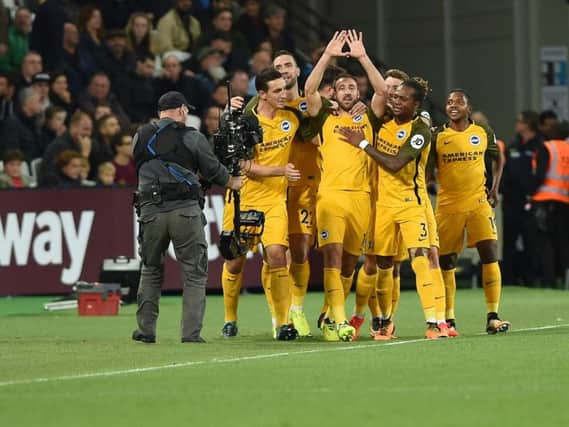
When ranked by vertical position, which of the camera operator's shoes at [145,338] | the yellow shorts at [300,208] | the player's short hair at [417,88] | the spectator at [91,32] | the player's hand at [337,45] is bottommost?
the camera operator's shoes at [145,338]

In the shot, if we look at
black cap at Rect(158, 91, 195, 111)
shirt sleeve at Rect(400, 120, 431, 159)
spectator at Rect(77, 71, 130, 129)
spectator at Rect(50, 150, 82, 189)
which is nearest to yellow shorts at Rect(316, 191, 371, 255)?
shirt sleeve at Rect(400, 120, 431, 159)

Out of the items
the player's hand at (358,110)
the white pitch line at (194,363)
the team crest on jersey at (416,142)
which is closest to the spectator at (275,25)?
the player's hand at (358,110)

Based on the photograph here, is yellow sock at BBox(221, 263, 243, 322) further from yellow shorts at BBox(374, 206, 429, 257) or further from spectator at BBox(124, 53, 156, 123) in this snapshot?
spectator at BBox(124, 53, 156, 123)

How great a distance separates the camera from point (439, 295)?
1462cm

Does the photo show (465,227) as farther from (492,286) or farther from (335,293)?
(335,293)

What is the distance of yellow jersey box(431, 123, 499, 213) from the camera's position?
611 inches

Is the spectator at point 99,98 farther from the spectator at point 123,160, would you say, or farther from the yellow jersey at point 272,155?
the yellow jersey at point 272,155

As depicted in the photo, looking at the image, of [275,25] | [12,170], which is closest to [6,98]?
[12,170]

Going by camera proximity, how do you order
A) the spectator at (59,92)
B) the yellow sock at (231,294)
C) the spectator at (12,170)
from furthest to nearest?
the spectator at (59,92), the spectator at (12,170), the yellow sock at (231,294)

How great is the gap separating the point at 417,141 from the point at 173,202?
217cm

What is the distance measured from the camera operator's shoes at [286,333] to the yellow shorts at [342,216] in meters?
0.79

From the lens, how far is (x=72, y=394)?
1014 cm

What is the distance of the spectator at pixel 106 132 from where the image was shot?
925 inches

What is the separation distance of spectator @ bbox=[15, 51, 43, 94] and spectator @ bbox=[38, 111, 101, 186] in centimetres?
118
